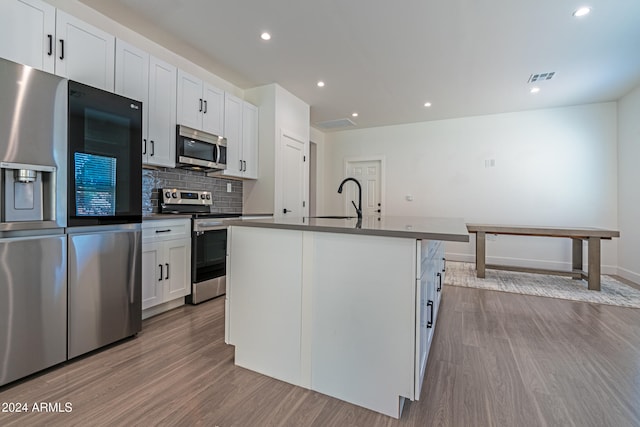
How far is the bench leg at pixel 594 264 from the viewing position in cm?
357

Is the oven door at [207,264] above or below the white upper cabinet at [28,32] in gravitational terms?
below

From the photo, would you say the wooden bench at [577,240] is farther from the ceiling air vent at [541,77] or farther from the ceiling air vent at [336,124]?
the ceiling air vent at [336,124]

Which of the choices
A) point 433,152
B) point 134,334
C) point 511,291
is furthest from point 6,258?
point 433,152

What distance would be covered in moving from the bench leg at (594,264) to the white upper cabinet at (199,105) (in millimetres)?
4789

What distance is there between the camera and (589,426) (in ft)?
4.38

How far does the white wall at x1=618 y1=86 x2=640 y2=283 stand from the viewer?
3.98m

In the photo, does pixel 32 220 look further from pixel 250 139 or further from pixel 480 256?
pixel 480 256

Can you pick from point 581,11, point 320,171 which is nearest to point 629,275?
point 581,11

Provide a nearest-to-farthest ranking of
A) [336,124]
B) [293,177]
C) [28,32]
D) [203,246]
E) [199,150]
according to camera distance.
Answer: [28,32] < [203,246] < [199,150] < [293,177] < [336,124]

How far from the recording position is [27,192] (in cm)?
166

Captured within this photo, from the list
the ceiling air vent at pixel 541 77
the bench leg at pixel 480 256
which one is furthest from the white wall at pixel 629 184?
the bench leg at pixel 480 256

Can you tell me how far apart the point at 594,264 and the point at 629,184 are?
1564 mm

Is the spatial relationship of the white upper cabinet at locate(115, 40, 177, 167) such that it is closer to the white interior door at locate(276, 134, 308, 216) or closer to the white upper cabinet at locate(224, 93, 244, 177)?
the white upper cabinet at locate(224, 93, 244, 177)

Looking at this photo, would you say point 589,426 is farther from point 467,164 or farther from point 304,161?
point 467,164
